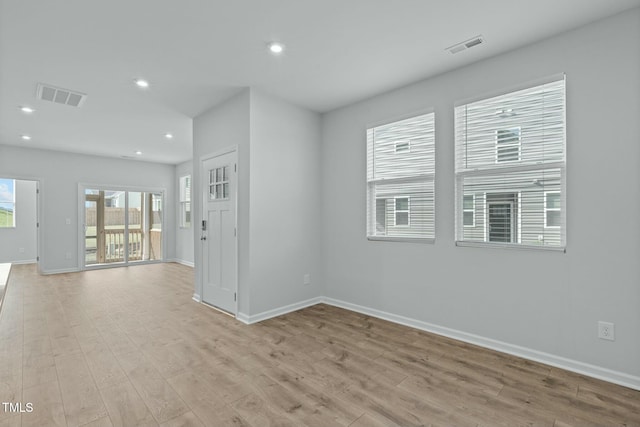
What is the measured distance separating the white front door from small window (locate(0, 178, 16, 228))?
6580 mm

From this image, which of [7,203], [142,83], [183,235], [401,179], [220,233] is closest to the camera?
[142,83]

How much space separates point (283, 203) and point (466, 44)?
2547 millimetres

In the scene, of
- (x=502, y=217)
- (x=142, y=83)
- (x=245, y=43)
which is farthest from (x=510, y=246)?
(x=142, y=83)

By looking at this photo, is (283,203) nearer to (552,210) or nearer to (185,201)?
(552,210)

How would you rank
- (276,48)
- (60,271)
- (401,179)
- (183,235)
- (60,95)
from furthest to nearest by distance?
(183,235), (60,271), (60,95), (401,179), (276,48)

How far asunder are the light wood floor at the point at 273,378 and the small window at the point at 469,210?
3.88 ft

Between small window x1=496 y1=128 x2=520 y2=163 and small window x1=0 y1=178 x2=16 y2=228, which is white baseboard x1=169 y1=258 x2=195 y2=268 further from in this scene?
small window x1=496 y1=128 x2=520 y2=163

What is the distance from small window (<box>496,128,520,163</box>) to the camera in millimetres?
2773

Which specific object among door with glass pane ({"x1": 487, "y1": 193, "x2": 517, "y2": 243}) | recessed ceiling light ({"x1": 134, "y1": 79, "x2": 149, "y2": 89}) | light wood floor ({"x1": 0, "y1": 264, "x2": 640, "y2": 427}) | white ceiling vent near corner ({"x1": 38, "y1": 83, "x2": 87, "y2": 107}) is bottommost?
light wood floor ({"x1": 0, "y1": 264, "x2": 640, "y2": 427})

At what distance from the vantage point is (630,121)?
225 centimetres

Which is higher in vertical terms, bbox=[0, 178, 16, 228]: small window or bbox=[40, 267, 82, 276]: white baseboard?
bbox=[0, 178, 16, 228]: small window

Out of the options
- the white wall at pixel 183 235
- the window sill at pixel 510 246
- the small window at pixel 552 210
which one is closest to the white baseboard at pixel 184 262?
the white wall at pixel 183 235

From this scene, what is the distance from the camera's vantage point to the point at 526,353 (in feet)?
8.74

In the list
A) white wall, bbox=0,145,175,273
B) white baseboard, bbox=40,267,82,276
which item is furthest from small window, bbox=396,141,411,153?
white baseboard, bbox=40,267,82,276
